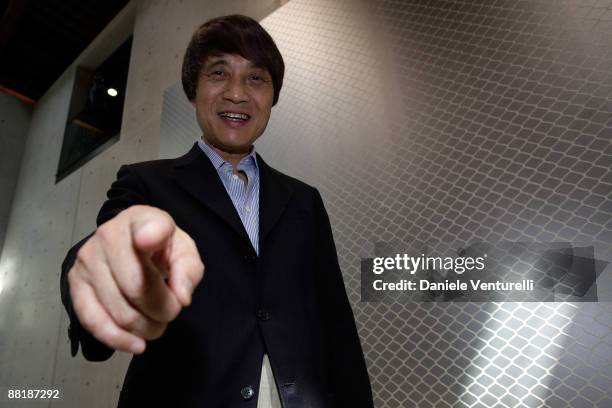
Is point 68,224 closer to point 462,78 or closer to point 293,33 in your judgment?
point 293,33

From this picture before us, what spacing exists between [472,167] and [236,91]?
99 cm

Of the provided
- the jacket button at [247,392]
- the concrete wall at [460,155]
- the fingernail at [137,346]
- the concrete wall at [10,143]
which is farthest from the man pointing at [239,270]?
the concrete wall at [10,143]

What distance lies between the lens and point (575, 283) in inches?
51.3

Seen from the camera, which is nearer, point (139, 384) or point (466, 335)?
point (139, 384)

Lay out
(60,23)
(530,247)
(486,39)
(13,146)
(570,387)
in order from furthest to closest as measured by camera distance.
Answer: (13,146) < (60,23) < (486,39) < (530,247) < (570,387)

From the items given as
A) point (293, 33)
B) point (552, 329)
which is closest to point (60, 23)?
point (293, 33)

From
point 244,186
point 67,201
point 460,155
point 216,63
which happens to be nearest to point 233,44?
point 216,63

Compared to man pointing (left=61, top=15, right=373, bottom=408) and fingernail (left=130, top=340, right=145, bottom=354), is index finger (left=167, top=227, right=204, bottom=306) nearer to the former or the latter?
fingernail (left=130, top=340, right=145, bottom=354)

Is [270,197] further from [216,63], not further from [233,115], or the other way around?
[216,63]

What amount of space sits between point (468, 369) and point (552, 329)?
0.32 metres

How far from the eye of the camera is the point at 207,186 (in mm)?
970

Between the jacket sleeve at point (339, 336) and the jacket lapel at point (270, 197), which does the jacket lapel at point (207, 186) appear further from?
the jacket sleeve at point (339, 336)

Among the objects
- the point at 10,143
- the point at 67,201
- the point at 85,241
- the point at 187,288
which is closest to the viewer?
the point at 187,288

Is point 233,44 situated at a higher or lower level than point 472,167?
higher
